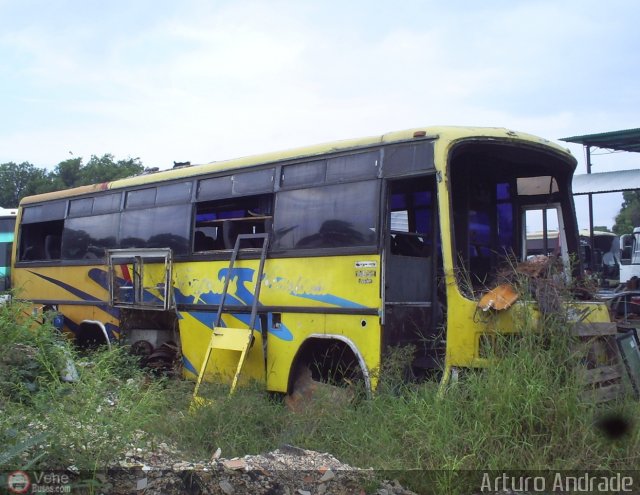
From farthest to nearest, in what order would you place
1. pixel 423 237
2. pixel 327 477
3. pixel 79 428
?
1. pixel 423 237
2. pixel 327 477
3. pixel 79 428

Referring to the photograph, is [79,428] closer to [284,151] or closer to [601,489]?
[601,489]

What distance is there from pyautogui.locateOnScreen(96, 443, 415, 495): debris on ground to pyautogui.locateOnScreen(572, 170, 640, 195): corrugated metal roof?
16592 millimetres

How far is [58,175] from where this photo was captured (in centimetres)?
3844

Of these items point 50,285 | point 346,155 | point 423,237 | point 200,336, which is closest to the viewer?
point 346,155

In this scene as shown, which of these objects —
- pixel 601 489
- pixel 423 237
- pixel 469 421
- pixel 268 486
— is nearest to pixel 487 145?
pixel 423 237

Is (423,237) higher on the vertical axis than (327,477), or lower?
higher

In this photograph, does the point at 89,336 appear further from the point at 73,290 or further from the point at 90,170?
the point at 90,170

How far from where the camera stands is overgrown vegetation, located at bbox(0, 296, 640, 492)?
4.25 meters

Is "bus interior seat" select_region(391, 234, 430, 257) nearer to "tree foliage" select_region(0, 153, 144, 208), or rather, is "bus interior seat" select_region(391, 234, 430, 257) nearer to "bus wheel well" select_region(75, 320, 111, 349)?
"bus wheel well" select_region(75, 320, 111, 349)

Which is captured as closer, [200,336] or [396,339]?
[396,339]

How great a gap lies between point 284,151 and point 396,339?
2.40 meters

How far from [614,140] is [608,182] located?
3.99 ft

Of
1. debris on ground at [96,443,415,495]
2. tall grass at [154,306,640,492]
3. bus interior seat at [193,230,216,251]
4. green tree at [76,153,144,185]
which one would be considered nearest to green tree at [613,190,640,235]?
green tree at [76,153,144,185]

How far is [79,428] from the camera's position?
4168 millimetres
